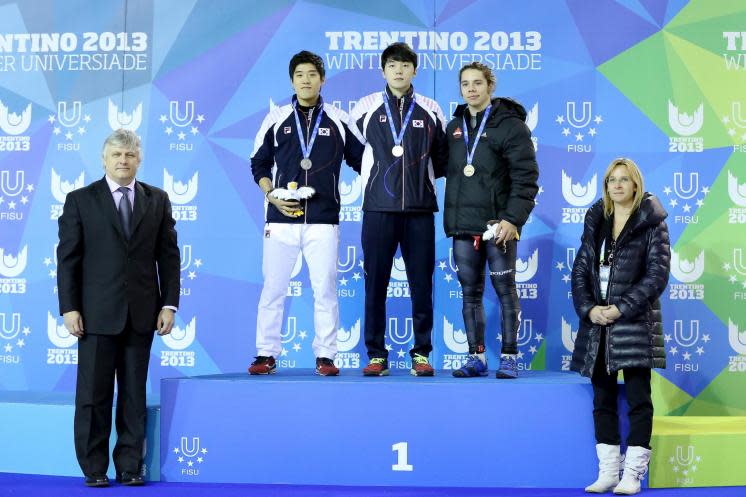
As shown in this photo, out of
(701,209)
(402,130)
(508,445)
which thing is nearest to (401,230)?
(402,130)

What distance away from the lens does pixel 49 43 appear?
6031 millimetres

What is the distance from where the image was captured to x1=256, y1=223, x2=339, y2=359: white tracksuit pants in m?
4.47

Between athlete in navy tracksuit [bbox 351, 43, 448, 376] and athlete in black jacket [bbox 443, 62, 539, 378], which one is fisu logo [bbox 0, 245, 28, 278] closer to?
athlete in navy tracksuit [bbox 351, 43, 448, 376]

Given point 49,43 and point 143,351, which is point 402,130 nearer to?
point 143,351

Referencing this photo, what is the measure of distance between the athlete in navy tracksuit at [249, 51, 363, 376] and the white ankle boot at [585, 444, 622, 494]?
137 cm

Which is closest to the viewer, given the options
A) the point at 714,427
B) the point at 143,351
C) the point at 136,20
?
the point at 143,351

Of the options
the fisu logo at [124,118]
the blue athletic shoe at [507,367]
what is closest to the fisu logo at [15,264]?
the fisu logo at [124,118]

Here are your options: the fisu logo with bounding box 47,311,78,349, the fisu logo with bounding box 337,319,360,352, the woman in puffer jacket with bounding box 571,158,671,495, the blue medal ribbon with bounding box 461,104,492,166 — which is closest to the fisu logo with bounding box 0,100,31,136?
the fisu logo with bounding box 47,311,78,349

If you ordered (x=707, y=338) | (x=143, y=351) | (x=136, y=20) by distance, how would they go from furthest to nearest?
1. (x=136, y=20)
2. (x=707, y=338)
3. (x=143, y=351)

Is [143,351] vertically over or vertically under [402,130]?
under

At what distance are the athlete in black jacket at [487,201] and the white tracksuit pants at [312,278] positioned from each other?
2.13 feet

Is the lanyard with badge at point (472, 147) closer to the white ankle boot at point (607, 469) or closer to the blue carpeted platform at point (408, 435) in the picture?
the blue carpeted platform at point (408, 435)

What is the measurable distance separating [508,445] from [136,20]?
12.7 ft

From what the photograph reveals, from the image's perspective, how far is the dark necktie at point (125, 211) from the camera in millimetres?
3955
